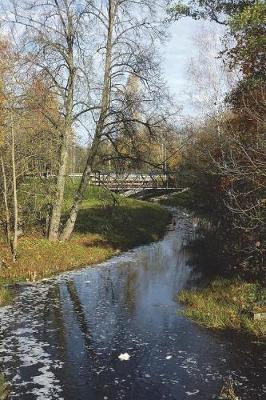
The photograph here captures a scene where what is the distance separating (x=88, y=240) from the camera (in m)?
24.7

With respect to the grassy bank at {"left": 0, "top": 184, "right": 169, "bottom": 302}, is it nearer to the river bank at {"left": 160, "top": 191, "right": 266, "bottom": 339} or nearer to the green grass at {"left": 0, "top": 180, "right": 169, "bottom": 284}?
the green grass at {"left": 0, "top": 180, "right": 169, "bottom": 284}

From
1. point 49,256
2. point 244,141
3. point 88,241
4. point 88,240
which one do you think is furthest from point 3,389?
point 88,240

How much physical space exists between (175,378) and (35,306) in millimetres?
5940

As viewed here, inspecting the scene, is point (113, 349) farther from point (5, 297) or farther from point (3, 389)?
point (5, 297)

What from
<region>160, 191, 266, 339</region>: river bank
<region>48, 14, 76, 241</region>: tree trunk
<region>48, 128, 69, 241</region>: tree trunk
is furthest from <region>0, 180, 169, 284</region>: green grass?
<region>160, 191, 266, 339</region>: river bank

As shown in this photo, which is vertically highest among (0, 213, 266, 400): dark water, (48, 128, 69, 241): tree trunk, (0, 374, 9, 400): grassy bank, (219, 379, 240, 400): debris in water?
(48, 128, 69, 241): tree trunk

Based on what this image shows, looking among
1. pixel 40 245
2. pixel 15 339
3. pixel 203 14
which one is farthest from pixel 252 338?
pixel 40 245

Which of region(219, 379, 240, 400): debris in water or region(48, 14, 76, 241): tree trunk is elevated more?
region(48, 14, 76, 241): tree trunk

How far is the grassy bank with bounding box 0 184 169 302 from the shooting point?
18.2m

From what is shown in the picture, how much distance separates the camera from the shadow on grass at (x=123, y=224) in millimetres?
27344

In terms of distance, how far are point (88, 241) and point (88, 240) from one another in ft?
0.73

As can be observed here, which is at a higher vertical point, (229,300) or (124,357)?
(229,300)

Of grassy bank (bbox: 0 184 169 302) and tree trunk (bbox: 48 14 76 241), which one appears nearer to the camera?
grassy bank (bbox: 0 184 169 302)

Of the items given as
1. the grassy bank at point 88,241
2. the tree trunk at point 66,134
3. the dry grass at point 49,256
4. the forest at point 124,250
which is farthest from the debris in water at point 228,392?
the tree trunk at point 66,134
